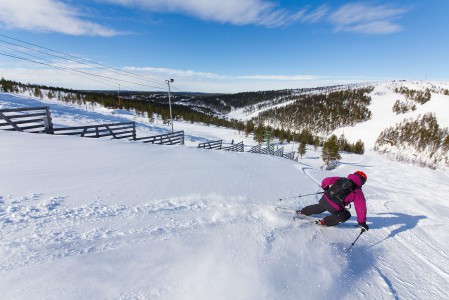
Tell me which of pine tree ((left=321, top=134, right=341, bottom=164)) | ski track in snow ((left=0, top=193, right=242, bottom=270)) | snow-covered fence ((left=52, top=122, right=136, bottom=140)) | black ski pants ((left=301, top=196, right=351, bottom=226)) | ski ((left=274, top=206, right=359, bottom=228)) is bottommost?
pine tree ((left=321, top=134, right=341, bottom=164))

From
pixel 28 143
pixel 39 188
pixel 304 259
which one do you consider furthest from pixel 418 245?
pixel 28 143

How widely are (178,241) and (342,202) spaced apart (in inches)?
159

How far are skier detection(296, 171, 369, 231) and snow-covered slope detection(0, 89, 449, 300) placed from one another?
47 cm

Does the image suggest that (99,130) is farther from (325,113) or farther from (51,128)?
(325,113)

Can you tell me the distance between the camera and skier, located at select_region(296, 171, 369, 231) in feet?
17.3

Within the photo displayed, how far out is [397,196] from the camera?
34.9 ft

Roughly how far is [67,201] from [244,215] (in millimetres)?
4286

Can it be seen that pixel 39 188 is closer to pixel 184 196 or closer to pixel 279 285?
pixel 184 196

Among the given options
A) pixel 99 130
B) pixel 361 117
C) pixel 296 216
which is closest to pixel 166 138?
pixel 99 130

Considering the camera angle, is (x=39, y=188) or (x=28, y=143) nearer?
(x=39, y=188)

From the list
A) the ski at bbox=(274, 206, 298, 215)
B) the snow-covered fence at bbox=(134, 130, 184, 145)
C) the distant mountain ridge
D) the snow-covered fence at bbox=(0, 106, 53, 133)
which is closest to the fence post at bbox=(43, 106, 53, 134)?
the snow-covered fence at bbox=(0, 106, 53, 133)

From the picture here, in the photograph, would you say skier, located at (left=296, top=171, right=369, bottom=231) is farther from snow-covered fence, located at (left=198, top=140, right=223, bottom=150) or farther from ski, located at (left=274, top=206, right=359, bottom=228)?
snow-covered fence, located at (left=198, top=140, right=223, bottom=150)

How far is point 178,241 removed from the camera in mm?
4359

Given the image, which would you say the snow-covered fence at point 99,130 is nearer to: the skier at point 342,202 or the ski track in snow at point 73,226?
the ski track in snow at point 73,226
